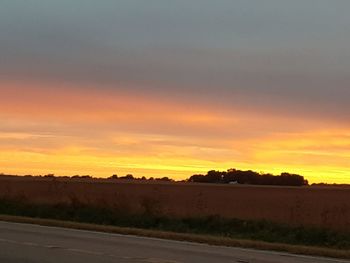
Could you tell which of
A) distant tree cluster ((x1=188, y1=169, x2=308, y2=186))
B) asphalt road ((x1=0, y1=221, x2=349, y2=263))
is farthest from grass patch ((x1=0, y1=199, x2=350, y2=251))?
distant tree cluster ((x1=188, y1=169, x2=308, y2=186))

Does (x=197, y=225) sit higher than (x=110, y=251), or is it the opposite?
(x=197, y=225)

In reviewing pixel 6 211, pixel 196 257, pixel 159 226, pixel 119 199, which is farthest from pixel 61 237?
pixel 6 211

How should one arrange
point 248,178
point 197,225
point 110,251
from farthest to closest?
point 248,178, point 197,225, point 110,251

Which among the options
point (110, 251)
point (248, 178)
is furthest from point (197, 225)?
point (248, 178)

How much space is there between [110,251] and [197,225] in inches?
471

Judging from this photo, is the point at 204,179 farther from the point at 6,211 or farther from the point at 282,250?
the point at 282,250

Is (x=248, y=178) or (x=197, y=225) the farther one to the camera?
(x=248, y=178)

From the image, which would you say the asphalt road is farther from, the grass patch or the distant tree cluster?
the distant tree cluster

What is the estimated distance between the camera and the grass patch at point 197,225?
22.8 meters

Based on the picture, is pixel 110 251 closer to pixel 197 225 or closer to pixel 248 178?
pixel 197 225

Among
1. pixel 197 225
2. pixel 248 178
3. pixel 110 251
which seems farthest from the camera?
pixel 248 178

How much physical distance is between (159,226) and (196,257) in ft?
38.5

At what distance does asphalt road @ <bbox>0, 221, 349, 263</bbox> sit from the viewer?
13656 mm

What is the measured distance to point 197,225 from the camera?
2675cm
